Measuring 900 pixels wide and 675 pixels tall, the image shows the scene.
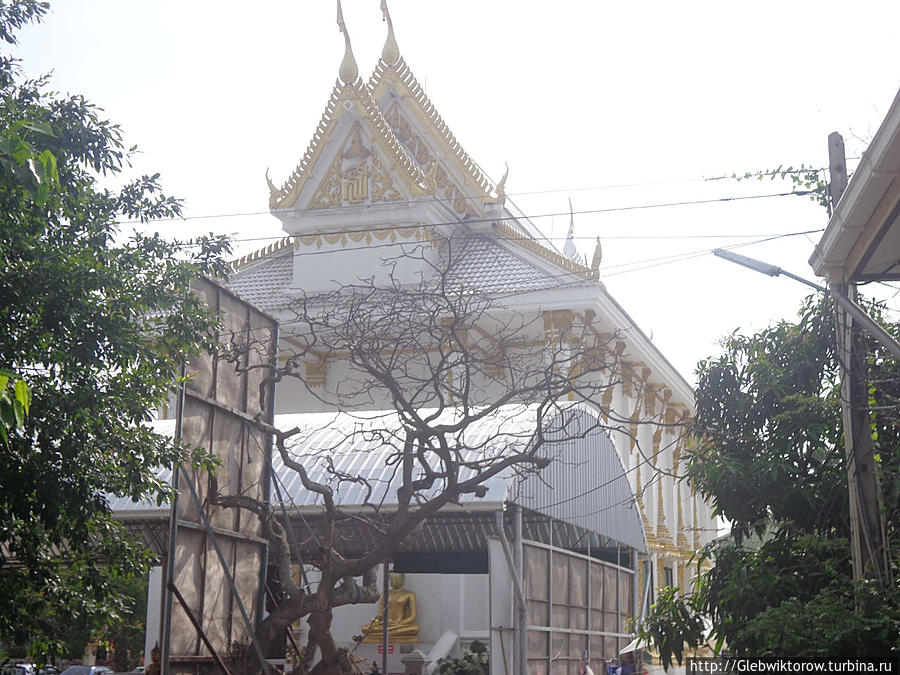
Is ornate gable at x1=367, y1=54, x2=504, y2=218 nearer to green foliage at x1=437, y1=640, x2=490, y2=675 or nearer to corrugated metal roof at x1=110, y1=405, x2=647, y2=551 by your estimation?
corrugated metal roof at x1=110, y1=405, x2=647, y2=551

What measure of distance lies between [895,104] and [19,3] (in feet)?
22.3

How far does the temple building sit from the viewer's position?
59.0ft

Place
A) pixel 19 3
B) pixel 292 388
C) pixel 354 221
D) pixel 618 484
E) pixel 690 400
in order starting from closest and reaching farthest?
1. pixel 19 3
2. pixel 618 484
3. pixel 354 221
4. pixel 292 388
5. pixel 690 400

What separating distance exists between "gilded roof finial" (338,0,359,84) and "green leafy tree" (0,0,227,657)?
1770 centimetres

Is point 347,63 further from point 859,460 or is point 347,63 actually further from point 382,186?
point 859,460

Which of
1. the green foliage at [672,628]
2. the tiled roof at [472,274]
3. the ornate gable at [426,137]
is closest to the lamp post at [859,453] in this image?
the green foliage at [672,628]

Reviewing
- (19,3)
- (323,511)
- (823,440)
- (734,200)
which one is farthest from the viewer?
(323,511)

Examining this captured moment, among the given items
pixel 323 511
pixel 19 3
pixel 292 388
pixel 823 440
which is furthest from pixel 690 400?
pixel 19 3

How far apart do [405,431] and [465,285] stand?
35.2ft

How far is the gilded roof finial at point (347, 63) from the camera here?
26.4 m

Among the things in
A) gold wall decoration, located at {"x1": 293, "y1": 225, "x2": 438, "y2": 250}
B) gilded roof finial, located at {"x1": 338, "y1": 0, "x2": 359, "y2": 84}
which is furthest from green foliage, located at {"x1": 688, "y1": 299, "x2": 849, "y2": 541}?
gilded roof finial, located at {"x1": 338, "y1": 0, "x2": 359, "y2": 84}

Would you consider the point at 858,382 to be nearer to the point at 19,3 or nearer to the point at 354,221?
the point at 19,3

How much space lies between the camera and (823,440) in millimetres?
10789

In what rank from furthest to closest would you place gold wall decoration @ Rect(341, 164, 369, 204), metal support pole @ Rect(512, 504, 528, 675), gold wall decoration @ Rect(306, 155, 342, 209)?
1. gold wall decoration @ Rect(306, 155, 342, 209)
2. gold wall decoration @ Rect(341, 164, 369, 204)
3. metal support pole @ Rect(512, 504, 528, 675)
